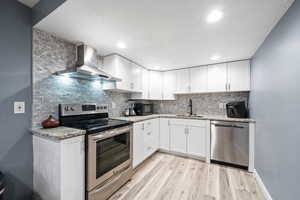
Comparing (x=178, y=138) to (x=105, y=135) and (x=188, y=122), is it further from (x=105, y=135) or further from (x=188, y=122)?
(x=105, y=135)

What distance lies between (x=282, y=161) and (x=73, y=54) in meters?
2.96

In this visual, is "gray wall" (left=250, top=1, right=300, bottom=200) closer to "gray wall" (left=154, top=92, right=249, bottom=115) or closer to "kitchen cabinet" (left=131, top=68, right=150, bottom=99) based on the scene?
"gray wall" (left=154, top=92, right=249, bottom=115)

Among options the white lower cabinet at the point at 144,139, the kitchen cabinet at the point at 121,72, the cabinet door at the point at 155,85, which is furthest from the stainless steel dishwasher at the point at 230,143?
the kitchen cabinet at the point at 121,72

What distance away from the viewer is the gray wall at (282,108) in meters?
1.04

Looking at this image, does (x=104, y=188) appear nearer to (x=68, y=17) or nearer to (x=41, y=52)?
(x=41, y=52)

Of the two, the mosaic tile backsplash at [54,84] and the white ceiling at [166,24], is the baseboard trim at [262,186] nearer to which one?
the white ceiling at [166,24]

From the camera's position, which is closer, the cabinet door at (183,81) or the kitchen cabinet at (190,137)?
the kitchen cabinet at (190,137)

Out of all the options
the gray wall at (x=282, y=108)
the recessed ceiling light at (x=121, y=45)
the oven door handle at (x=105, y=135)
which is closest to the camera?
the gray wall at (x=282, y=108)

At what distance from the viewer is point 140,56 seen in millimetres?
2430

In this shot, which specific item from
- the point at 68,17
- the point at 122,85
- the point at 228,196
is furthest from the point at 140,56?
the point at 228,196

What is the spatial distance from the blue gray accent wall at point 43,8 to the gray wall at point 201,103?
9.91 ft

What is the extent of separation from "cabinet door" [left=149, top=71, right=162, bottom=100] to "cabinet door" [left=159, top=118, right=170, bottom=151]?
71 cm

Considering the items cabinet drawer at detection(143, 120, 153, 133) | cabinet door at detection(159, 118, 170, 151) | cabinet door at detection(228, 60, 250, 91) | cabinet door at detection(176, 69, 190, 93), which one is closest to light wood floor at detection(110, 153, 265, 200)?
cabinet door at detection(159, 118, 170, 151)

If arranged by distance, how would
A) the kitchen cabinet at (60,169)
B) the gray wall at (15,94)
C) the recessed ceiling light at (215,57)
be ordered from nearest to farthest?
the kitchen cabinet at (60,169)
the gray wall at (15,94)
the recessed ceiling light at (215,57)
